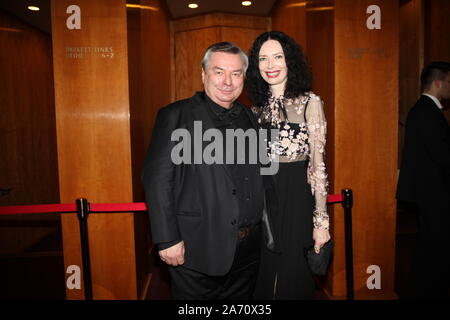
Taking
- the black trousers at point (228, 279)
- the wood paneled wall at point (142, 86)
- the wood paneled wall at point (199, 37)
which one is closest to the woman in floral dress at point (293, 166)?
the black trousers at point (228, 279)

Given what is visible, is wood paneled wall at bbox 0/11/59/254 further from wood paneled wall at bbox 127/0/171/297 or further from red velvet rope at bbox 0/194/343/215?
red velvet rope at bbox 0/194/343/215

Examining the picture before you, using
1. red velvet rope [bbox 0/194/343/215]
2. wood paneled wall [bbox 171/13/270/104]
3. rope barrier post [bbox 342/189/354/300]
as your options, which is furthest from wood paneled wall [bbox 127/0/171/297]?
rope barrier post [bbox 342/189/354/300]

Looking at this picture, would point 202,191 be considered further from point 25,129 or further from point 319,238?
point 25,129

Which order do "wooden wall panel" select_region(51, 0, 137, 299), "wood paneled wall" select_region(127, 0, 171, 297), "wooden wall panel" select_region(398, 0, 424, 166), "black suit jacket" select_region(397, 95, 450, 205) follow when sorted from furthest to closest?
"wooden wall panel" select_region(398, 0, 424, 166)
"wood paneled wall" select_region(127, 0, 171, 297)
"wooden wall panel" select_region(51, 0, 137, 299)
"black suit jacket" select_region(397, 95, 450, 205)

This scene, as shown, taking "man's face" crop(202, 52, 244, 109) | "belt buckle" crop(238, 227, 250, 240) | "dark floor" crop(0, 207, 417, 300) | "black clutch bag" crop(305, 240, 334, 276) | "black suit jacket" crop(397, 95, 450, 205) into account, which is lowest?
"dark floor" crop(0, 207, 417, 300)

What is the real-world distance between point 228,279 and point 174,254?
0.39 metres

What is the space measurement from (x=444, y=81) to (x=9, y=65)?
536cm

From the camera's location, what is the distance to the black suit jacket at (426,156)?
107 inches

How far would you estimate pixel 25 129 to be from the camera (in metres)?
4.95

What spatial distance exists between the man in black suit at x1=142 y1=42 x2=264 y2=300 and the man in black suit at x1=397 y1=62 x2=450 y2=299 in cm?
180

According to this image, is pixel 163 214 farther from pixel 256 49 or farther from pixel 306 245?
pixel 256 49

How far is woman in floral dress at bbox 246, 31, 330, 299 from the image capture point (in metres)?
1.85

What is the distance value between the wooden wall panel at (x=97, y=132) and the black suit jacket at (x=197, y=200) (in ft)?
4.46

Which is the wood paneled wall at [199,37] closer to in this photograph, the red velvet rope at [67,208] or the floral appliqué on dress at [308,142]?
the red velvet rope at [67,208]
